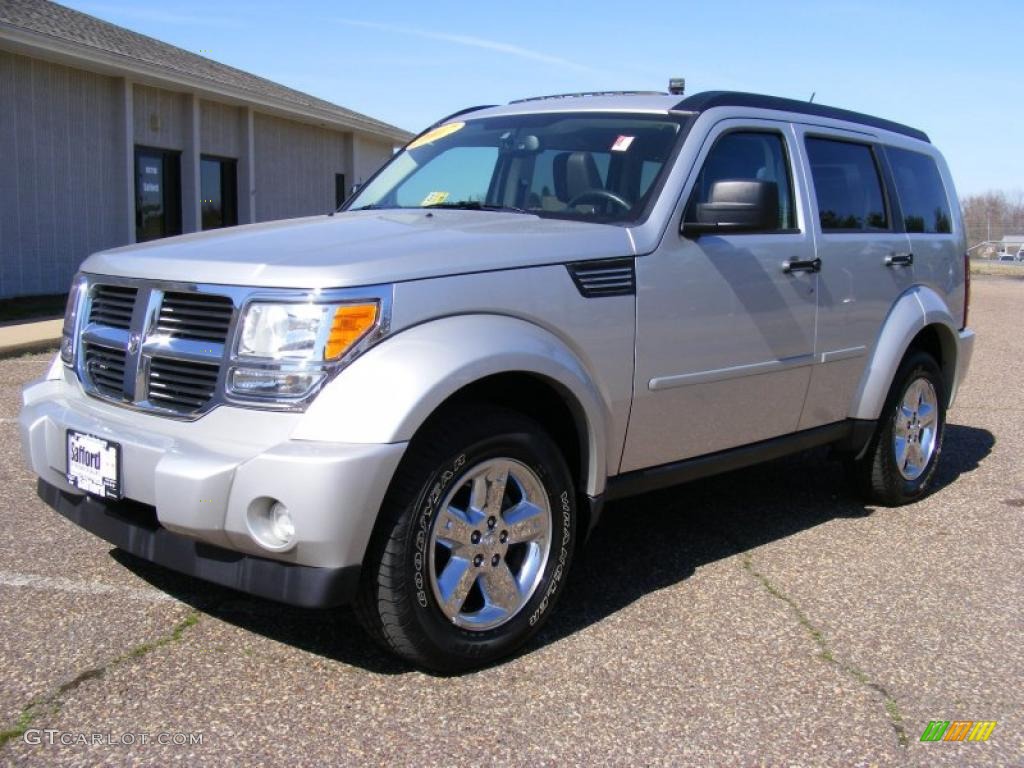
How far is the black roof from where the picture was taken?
4.45 m

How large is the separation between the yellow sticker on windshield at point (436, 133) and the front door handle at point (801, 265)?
1.70 meters

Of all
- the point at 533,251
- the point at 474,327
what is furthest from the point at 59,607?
the point at 533,251

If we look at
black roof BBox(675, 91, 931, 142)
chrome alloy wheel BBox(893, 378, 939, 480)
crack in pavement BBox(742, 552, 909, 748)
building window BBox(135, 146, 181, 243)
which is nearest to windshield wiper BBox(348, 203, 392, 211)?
black roof BBox(675, 91, 931, 142)

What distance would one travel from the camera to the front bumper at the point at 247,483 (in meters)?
2.94

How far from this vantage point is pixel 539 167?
453 cm

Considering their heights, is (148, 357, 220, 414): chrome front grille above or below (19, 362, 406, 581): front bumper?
above

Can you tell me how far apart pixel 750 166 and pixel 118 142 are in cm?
1280

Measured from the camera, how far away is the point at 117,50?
1449cm

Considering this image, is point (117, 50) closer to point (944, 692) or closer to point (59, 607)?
point (59, 607)

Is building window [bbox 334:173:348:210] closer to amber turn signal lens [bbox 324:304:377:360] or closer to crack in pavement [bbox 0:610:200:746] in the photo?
crack in pavement [bbox 0:610:200:746]

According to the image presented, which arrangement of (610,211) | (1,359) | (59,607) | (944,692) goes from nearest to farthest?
(944,692), (59,607), (610,211), (1,359)

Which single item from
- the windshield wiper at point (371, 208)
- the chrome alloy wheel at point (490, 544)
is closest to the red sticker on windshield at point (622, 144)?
the windshield wiper at point (371, 208)

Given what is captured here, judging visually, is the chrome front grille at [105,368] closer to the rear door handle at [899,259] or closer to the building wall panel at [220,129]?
the rear door handle at [899,259]

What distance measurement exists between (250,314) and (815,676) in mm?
2184
